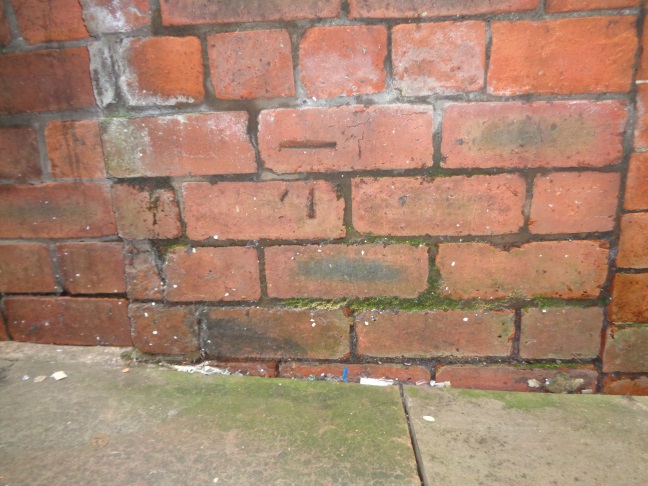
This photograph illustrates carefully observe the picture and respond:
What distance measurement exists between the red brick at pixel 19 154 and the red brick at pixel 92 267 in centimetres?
24

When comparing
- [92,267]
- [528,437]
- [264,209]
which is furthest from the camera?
[92,267]

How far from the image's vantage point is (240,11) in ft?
3.21

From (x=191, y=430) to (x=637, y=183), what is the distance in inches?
49.9

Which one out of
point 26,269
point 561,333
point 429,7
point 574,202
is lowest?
point 561,333

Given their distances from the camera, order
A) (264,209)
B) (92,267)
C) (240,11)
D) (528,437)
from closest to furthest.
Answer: (528,437) → (240,11) → (264,209) → (92,267)

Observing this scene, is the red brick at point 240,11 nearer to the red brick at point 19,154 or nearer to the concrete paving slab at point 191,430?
the red brick at point 19,154

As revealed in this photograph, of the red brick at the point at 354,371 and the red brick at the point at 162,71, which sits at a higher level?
the red brick at the point at 162,71

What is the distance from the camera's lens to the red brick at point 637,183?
3.21ft

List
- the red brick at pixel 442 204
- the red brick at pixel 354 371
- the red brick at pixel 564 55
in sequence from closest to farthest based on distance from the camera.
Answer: the red brick at pixel 564 55, the red brick at pixel 442 204, the red brick at pixel 354 371

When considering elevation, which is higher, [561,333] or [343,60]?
[343,60]

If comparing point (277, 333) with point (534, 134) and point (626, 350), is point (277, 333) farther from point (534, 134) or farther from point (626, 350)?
point (626, 350)

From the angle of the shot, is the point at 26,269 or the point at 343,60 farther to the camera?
the point at 26,269

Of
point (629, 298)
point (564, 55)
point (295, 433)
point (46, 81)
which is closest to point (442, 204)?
point (564, 55)

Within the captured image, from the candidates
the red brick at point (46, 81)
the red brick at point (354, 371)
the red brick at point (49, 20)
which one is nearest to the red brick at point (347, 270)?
the red brick at point (354, 371)
